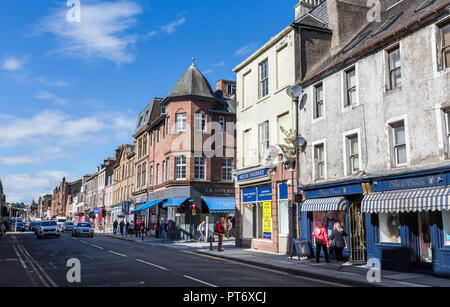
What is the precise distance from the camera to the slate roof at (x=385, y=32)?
45.8 feet

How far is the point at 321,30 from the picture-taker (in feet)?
71.4

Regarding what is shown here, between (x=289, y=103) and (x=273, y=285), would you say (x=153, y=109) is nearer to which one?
(x=289, y=103)

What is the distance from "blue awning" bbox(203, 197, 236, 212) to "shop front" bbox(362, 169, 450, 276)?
2097cm

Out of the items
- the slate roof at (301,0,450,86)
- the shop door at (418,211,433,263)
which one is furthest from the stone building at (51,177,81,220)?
the shop door at (418,211,433,263)

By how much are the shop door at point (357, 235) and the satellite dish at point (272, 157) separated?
5.72 meters

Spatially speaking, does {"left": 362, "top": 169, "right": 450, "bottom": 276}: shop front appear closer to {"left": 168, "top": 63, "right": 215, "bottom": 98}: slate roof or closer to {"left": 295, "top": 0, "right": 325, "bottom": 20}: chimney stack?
{"left": 295, "top": 0, "right": 325, "bottom": 20}: chimney stack

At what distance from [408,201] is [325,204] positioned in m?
4.62

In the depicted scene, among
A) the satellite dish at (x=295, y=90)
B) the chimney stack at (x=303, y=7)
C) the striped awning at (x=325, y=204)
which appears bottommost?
the striped awning at (x=325, y=204)

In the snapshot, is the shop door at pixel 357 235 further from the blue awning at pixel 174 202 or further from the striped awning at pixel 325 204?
the blue awning at pixel 174 202

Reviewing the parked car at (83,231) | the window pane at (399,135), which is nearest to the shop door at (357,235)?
the window pane at (399,135)

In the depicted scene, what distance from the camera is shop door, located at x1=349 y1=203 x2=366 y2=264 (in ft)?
53.4

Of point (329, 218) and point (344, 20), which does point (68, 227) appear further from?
point (344, 20)

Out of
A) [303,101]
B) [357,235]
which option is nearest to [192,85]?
[303,101]

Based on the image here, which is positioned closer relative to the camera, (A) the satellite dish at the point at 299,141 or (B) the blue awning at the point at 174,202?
(A) the satellite dish at the point at 299,141
